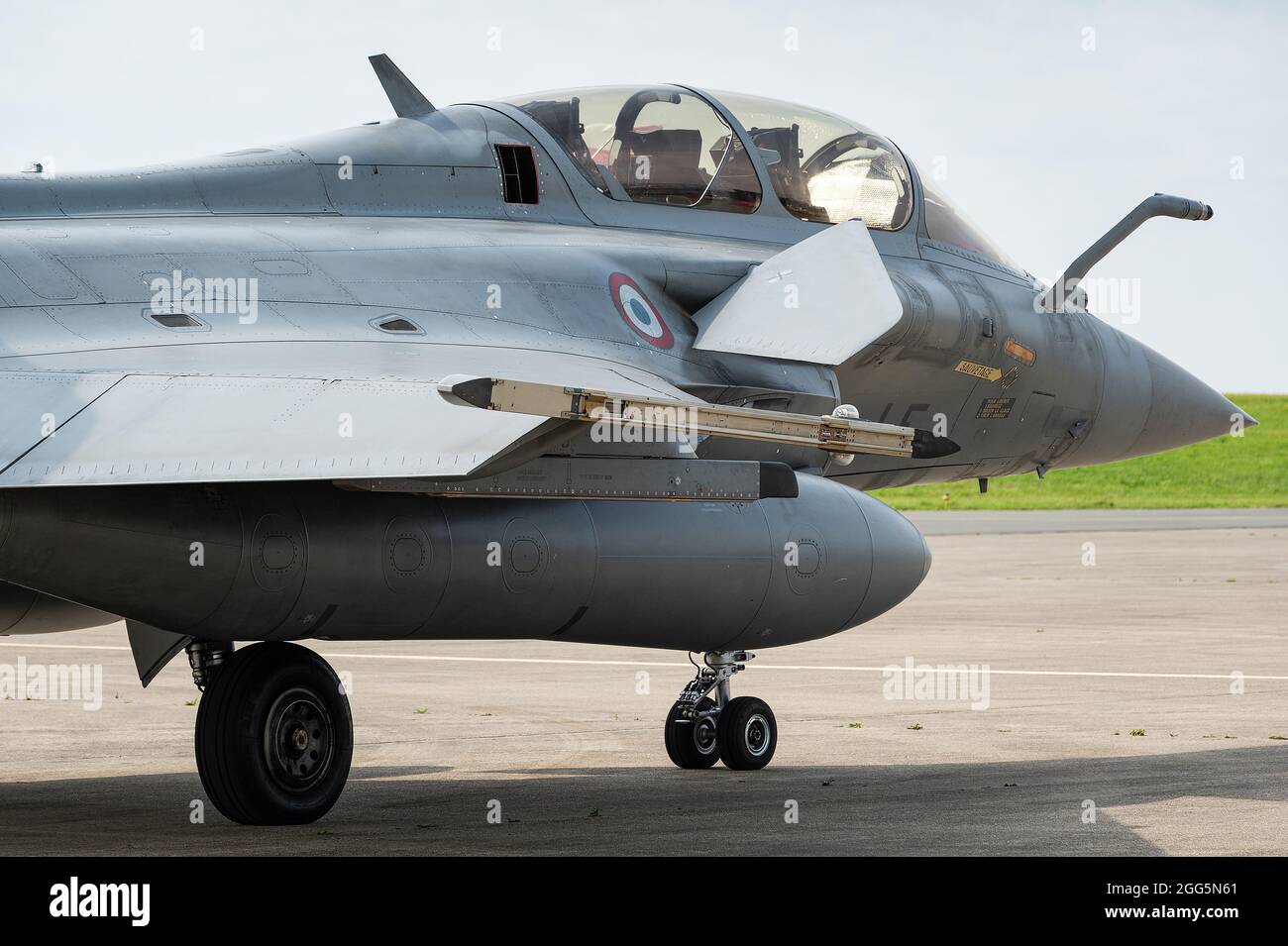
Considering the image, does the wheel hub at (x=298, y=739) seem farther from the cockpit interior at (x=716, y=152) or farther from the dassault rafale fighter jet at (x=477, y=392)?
the cockpit interior at (x=716, y=152)

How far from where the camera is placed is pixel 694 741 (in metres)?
12.2

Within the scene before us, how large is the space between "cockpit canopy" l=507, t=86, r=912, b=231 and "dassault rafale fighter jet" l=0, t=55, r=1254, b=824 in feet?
0.08

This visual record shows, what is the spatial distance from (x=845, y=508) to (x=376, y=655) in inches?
428

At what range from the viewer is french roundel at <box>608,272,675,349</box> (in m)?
9.98

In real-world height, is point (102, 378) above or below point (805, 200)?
below

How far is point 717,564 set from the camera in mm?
9797

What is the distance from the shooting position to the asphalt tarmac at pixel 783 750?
922 cm

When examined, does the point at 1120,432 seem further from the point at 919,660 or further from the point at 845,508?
the point at 919,660

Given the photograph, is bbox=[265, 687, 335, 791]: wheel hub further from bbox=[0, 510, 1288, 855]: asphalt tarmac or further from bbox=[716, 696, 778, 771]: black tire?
bbox=[716, 696, 778, 771]: black tire

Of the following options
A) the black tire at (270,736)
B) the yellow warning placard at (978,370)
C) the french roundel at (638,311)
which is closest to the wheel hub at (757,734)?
the yellow warning placard at (978,370)

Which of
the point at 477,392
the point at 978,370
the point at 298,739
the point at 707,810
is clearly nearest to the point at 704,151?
the point at 978,370

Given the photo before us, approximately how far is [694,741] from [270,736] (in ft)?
12.9

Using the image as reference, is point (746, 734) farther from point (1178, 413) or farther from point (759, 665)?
point (759, 665)
